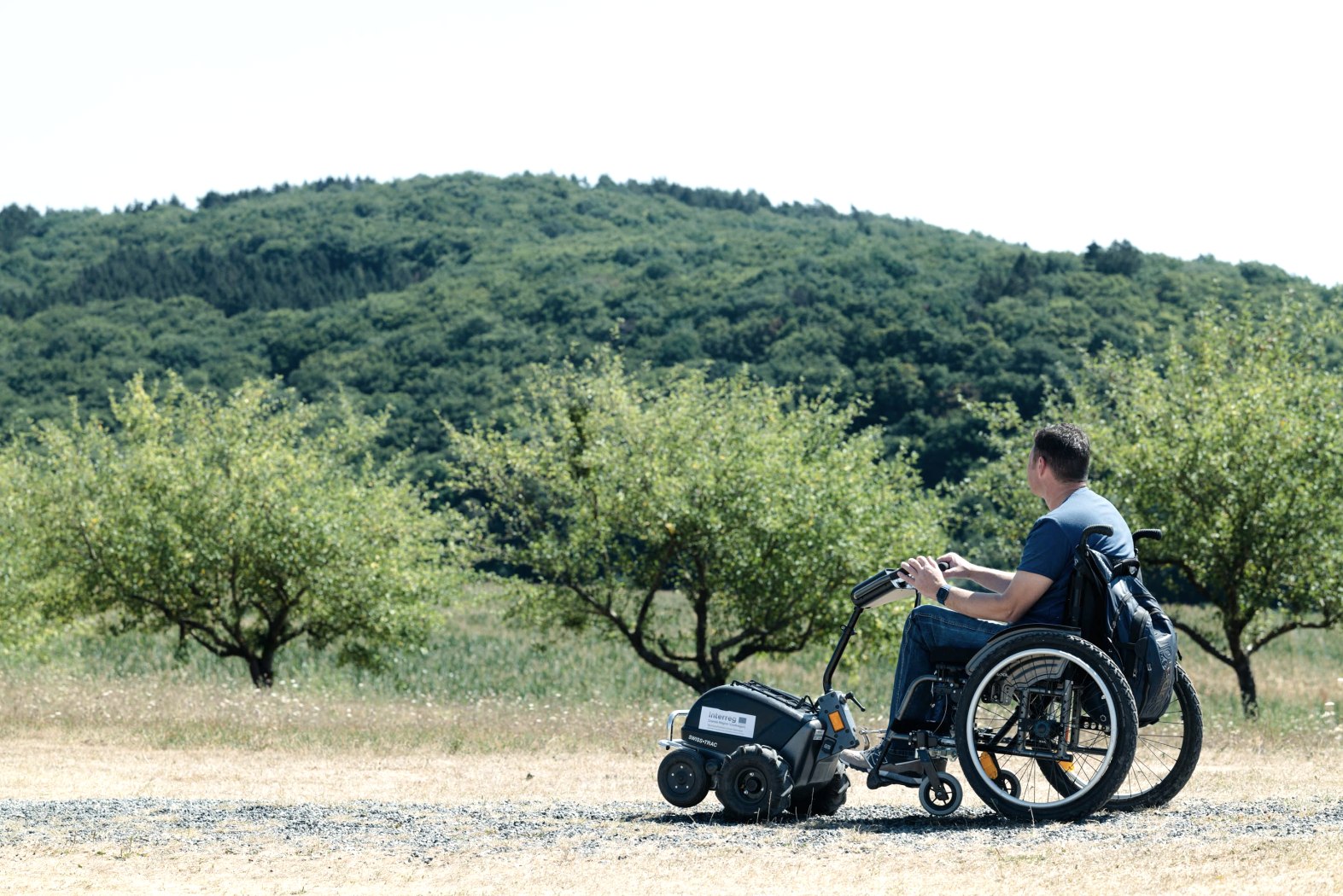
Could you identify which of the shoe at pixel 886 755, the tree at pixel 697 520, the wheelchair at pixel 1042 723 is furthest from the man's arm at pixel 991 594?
the tree at pixel 697 520

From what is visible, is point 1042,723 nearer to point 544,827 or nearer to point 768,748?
point 768,748

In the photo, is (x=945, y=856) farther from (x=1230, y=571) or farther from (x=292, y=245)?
(x=292, y=245)

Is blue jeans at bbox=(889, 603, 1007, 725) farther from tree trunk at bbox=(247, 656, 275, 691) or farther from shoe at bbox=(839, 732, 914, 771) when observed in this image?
tree trunk at bbox=(247, 656, 275, 691)

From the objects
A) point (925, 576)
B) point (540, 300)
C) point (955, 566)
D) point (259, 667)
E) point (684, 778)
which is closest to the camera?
point (925, 576)

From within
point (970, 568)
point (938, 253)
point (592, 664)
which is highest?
point (938, 253)

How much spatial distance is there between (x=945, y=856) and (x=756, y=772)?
4.94ft

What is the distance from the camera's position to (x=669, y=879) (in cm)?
596

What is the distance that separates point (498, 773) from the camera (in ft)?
40.5

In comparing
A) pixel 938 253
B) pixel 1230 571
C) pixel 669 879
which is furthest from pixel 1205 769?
pixel 938 253

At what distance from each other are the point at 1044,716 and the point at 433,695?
16.0 m

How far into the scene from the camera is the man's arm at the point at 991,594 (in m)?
6.93

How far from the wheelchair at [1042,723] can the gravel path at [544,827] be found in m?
0.15

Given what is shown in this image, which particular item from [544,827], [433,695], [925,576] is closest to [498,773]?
[544,827]

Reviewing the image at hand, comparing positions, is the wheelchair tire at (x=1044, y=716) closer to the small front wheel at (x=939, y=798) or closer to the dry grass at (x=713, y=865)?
the small front wheel at (x=939, y=798)
